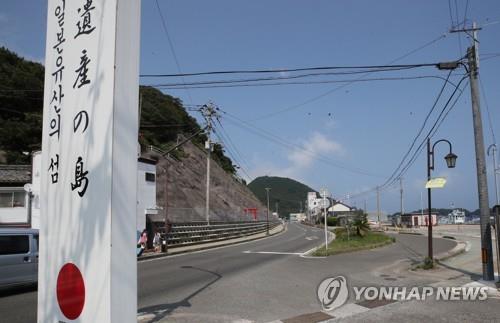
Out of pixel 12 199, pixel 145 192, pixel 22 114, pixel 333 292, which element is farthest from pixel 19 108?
pixel 333 292

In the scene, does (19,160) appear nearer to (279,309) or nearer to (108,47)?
(279,309)

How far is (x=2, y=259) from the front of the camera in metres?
11.5

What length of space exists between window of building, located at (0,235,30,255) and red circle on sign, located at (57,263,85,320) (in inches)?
344

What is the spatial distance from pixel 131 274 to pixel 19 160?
4181 centimetres

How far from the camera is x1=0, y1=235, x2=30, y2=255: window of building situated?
1179 cm

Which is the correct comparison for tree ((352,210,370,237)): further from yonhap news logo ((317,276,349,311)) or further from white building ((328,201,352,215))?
white building ((328,201,352,215))

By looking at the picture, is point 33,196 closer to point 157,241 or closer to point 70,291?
point 157,241

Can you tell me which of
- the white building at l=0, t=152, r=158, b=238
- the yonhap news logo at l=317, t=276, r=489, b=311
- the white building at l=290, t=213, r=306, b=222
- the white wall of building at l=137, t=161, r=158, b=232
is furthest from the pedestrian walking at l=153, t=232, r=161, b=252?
the white building at l=290, t=213, r=306, b=222

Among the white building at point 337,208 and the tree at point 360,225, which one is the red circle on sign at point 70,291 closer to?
the tree at point 360,225

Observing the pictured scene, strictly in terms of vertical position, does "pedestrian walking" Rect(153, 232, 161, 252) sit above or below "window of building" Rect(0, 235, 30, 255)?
below

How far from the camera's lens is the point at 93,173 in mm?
4250

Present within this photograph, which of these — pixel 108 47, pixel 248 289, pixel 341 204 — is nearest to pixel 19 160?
pixel 248 289

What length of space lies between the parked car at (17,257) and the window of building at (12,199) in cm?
1736

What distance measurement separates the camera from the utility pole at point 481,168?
12.6 m
